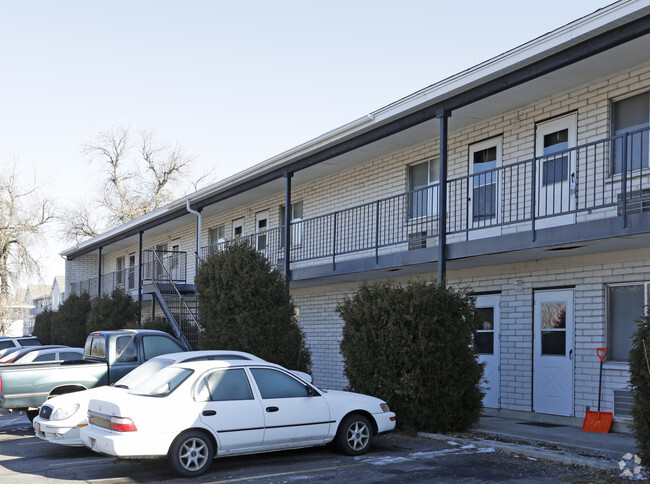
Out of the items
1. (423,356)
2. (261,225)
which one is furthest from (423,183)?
(261,225)

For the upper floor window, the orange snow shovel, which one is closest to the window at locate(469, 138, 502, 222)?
the upper floor window

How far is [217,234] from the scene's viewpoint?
26.0 meters

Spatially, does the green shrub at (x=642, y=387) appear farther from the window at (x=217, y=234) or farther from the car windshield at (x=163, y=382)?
the window at (x=217, y=234)

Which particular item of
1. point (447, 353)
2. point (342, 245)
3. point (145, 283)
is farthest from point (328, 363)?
point (447, 353)

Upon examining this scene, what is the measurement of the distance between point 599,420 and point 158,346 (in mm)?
7474

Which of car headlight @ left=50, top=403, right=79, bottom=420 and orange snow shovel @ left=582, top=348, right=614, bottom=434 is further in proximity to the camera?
orange snow shovel @ left=582, top=348, right=614, bottom=434

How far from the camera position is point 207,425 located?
8.20 meters

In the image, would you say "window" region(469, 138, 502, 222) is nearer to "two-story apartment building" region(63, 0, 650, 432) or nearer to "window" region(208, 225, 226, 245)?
"two-story apartment building" region(63, 0, 650, 432)

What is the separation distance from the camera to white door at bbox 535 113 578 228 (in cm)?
1255

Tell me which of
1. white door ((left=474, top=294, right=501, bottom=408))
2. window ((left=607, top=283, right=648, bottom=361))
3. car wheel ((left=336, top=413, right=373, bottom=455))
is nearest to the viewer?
car wheel ((left=336, top=413, right=373, bottom=455))

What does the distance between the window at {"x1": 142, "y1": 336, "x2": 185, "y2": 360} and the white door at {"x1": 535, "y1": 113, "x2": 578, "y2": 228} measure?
687cm

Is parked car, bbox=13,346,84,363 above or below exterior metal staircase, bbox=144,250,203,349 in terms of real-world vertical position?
below

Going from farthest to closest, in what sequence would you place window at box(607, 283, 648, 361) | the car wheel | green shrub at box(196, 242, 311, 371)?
green shrub at box(196, 242, 311, 371) < window at box(607, 283, 648, 361) < the car wheel

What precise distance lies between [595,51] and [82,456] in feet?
29.1
